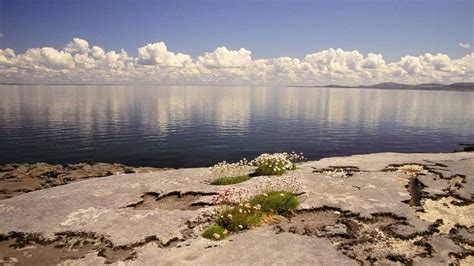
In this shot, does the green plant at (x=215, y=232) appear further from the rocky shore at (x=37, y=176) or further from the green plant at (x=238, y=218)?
the rocky shore at (x=37, y=176)

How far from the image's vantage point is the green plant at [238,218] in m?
11.3

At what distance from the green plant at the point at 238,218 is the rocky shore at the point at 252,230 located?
45 centimetres

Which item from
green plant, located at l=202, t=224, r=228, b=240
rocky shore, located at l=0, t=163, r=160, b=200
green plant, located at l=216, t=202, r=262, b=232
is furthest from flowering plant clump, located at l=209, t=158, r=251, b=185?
rocky shore, located at l=0, t=163, r=160, b=200

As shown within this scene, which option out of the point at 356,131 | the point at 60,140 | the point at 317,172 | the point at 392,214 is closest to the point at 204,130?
the point at 60,140

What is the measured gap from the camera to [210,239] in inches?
418

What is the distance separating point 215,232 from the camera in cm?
1082

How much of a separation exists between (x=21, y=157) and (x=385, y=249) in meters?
47.1

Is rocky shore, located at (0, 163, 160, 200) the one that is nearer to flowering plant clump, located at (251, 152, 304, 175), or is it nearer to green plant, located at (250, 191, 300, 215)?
flowering plant clump, located at (251, 152, 304, 175)

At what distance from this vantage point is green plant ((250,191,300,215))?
12.7 meters

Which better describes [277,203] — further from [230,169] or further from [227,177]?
[230,169]

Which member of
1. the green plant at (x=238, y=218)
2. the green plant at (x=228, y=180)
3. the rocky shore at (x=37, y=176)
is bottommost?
the rocky shore at (x=37, y=176)

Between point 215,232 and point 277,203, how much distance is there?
9.65ft

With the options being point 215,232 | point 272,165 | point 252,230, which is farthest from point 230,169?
point 215,232

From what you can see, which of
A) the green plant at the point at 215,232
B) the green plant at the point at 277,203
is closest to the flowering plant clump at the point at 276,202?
the green plant at the point at 277,203
